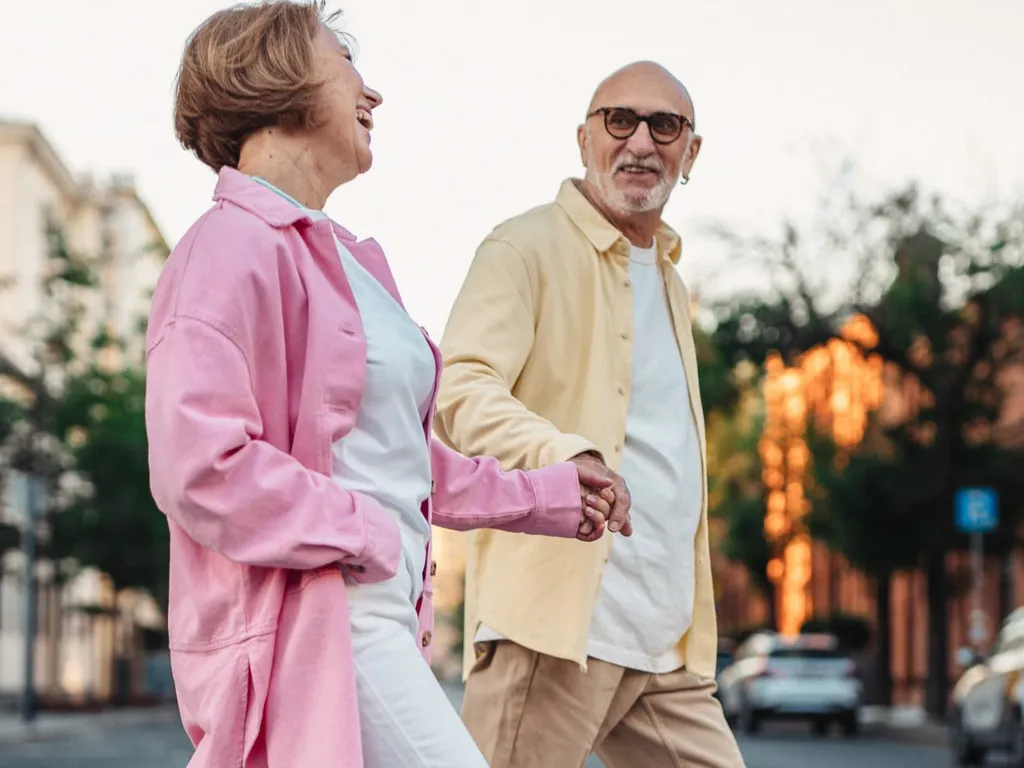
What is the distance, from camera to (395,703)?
2.76 metres

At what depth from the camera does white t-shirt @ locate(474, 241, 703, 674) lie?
4418mm

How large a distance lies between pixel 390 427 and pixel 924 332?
2830 centimetres

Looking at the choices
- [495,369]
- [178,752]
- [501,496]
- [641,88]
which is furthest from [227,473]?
[178,752]

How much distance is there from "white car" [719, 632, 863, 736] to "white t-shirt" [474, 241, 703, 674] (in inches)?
998

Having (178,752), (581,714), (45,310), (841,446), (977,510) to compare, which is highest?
(45,310)

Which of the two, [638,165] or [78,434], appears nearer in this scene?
[638,165]

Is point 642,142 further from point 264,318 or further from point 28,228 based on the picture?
point 28,228

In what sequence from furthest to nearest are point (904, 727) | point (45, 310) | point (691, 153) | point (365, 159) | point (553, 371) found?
point (45, 310) < point (904, 727) < point (691, 153) < point (553, 371) < point (365, 159)

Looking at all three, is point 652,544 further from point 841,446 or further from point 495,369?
point 841,446

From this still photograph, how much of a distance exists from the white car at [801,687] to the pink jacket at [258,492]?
27184mm

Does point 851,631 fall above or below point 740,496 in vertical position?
below

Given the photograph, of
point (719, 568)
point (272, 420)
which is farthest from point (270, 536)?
point (719, 568)

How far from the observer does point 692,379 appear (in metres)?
4.76

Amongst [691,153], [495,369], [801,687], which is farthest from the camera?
[801,687]
